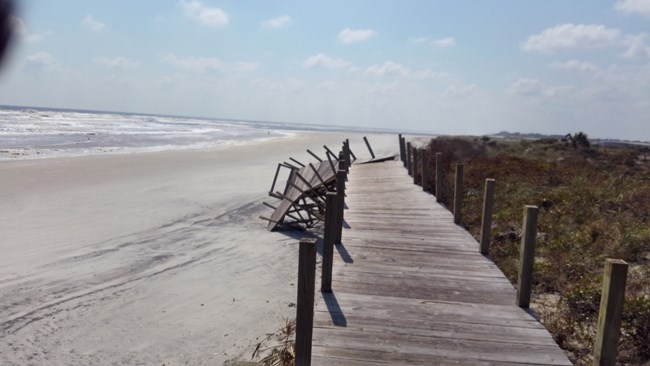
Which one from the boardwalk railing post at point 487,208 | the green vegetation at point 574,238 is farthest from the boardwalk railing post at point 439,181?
the boardwalk railing post at point 487,208

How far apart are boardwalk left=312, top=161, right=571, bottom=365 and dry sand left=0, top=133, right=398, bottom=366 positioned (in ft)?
4.77

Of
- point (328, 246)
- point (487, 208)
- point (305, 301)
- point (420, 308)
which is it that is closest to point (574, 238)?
point (487, 208)

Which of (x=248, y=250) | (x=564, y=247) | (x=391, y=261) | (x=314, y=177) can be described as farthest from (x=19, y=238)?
(x=564, y=247)

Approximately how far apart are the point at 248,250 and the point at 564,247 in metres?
5.56

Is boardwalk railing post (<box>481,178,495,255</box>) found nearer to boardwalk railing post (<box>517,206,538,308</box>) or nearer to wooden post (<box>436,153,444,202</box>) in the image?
boardwalk railing post (<box>517,206,538,308</box>)

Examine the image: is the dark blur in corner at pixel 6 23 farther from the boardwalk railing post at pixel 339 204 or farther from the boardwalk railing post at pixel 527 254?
the boardwalk railing post at pixel 339 204

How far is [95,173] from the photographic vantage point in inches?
792

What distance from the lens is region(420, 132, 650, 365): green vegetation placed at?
5.41 m

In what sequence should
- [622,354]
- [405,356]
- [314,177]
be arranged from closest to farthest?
1. [405,356]
2. [622,354]
3. [314,177]

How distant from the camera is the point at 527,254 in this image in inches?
203

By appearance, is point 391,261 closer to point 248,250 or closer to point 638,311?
point 638,311

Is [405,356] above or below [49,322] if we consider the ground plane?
above

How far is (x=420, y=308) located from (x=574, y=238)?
459 cm

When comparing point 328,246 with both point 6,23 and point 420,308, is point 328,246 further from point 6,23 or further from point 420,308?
point 6,23
